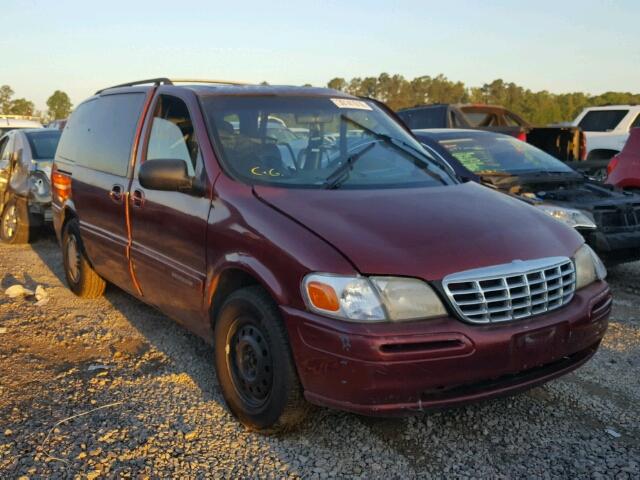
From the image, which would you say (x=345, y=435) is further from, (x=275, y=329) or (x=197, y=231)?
(x=197, y=231)

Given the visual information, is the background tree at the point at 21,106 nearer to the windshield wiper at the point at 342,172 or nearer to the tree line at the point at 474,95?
the tree line at the point at 474,95

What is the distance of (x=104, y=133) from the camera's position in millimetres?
5086

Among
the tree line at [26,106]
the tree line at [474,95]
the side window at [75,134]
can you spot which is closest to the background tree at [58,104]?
the tree line at [26,106]

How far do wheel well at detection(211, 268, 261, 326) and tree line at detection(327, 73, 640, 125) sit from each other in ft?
196

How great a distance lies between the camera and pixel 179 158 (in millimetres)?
3889

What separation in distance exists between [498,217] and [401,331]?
3.32 ft

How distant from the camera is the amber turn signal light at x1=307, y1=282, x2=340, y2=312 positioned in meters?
2.71

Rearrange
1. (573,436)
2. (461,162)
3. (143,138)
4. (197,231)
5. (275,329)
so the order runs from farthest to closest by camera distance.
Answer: (461,162) → (143,138) → (197,231) → (573,436) → (275,329)

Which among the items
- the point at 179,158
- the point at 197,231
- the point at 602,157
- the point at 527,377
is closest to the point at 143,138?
the point at 179,158

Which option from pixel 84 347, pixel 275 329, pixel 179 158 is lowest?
pixel 84 347

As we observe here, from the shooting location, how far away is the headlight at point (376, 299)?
2680 millimetres

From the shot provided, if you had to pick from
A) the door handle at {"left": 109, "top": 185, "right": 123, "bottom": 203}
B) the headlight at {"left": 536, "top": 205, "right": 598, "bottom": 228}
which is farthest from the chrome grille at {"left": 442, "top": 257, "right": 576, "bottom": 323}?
the headlight at {"left": 536, "top": 205, "right": 598, "bottom": 228}

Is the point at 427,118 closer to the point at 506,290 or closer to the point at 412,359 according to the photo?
the point at 506,290

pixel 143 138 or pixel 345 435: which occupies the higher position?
pixel 143 138
